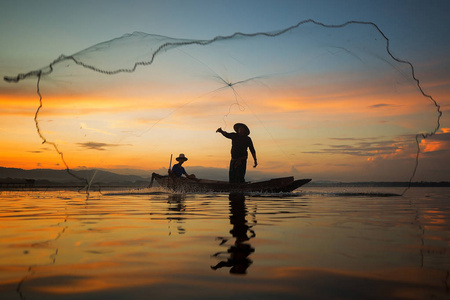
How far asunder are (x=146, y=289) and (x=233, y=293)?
2.40 ft

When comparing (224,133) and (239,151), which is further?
(239,151)

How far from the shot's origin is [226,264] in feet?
14.2

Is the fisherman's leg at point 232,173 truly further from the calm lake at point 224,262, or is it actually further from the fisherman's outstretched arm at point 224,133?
the calm lake at point 224,262

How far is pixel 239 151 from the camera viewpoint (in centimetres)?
2419

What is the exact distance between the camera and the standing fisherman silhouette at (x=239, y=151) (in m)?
24.1

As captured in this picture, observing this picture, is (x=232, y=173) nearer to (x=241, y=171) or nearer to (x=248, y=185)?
(x=241, y=171)

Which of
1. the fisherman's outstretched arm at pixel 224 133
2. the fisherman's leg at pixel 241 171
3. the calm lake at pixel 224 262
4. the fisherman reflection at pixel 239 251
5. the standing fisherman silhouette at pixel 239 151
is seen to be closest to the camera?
the calm lake at pixel 224 262

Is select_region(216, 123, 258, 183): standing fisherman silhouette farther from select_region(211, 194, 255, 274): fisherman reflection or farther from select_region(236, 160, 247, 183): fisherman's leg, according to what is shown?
select_region(211, 194, 255, 274): fisherman reflection

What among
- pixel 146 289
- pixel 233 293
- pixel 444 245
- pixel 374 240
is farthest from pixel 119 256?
pixel 444 245

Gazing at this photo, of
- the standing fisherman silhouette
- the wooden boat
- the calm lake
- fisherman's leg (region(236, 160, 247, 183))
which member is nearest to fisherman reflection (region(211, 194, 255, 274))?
the calm lake

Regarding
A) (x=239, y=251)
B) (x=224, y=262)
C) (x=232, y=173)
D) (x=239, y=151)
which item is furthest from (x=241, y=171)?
(x=224, y=262)

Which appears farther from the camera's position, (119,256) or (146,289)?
(119,256)

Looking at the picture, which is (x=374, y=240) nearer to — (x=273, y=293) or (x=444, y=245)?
(x=444, y=245)

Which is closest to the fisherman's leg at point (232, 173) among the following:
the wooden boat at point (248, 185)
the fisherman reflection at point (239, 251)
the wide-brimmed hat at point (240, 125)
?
the wooden boat at point (248, 185)
